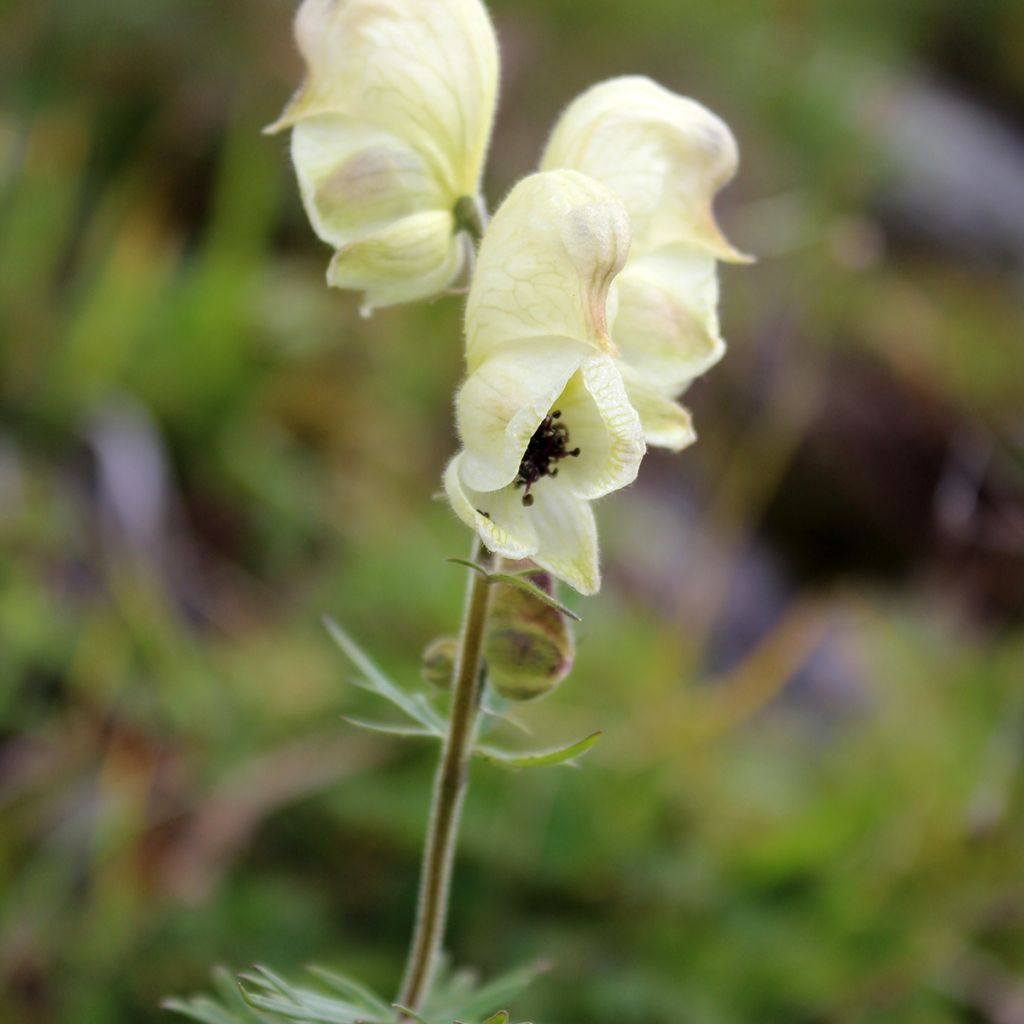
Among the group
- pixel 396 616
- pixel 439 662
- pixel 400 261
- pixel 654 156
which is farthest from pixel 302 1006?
pixel 396 616

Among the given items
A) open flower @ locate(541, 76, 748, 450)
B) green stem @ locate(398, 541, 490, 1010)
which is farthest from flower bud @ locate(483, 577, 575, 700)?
open flower @ locate(541, 76, 748, 450)

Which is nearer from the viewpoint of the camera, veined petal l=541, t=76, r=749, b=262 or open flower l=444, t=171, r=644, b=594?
open flower l=444, t=171, r=644, b=594

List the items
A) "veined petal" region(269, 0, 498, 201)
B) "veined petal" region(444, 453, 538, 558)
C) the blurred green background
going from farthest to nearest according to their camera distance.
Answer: the blurred green background → "veined petal" region(269, 0, 498, 201) → "veined petal" region(444, 453, 538, 558)

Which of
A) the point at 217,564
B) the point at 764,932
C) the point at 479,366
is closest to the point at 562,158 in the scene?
the point at 479,366

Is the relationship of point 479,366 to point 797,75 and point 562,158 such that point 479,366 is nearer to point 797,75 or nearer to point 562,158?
point 562,158

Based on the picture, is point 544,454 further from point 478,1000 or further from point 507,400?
point 478,1000

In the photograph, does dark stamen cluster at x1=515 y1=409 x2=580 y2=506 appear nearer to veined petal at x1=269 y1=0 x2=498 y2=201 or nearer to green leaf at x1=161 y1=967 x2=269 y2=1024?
veined petal at x1=269 y1=0 x2=498 y2=201
